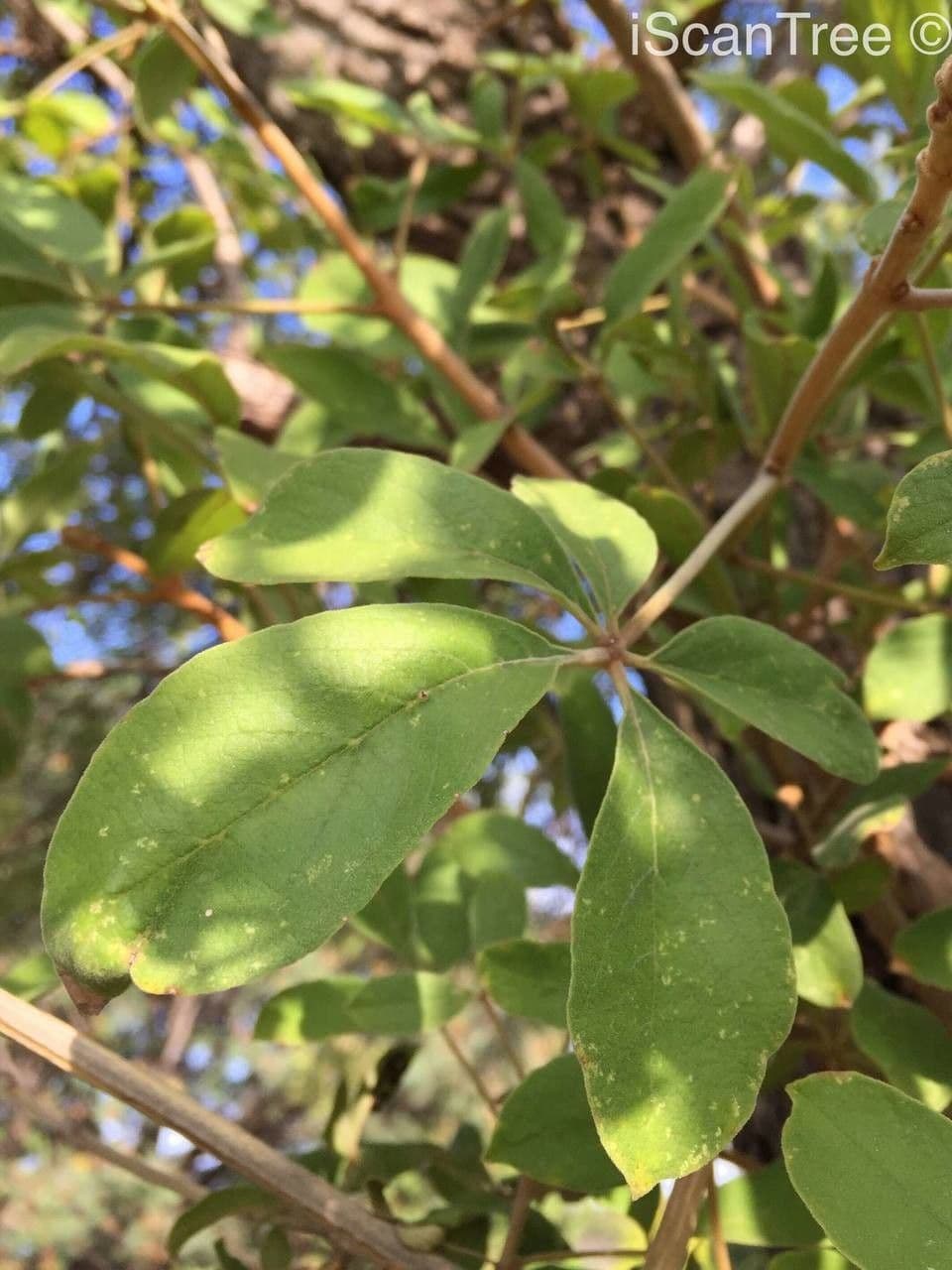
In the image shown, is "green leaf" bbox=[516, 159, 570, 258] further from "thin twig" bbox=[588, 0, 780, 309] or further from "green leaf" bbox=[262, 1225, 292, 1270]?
"green leaf" bbox=[262, 1225, 292, 1270]

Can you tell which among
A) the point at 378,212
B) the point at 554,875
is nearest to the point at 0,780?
the point at 554,875

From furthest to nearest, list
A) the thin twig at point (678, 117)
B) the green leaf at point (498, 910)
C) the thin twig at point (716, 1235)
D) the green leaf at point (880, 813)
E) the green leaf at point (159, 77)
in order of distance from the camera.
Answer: the thin twig at point (678, 117) < the green leaf at point (159, 77) < the green leaf at point (498, 910) < the green leaf at point (880, 813) < the thin twig at point (716, 1235)

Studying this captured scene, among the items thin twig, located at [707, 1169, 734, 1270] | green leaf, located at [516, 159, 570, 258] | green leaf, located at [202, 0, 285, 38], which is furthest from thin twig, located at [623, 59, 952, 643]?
green leaf, located at [202, 0, 285, 38]

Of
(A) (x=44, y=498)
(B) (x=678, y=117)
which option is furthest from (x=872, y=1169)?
(B) (x=678, y=117)

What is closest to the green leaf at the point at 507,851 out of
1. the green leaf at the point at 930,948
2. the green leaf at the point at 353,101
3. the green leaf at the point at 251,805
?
the green leaf at the point at 930,948

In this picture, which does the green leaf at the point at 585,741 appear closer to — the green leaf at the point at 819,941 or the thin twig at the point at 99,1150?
the green leaf at the point at 819,941

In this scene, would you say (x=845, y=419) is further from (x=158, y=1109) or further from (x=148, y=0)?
(x=158, y=1109)
